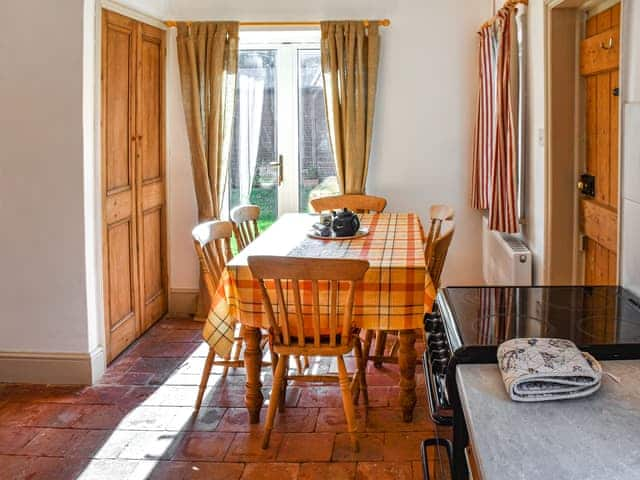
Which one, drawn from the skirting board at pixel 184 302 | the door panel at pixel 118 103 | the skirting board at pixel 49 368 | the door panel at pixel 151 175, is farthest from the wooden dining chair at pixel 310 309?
the skirting board at pixel 184 302

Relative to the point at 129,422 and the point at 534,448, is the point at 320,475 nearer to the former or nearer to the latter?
the point at 129,422

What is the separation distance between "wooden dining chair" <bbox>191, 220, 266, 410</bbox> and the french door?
1628 millimetres

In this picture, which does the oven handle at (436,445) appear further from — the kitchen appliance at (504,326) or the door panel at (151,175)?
the door panel at (151,175)

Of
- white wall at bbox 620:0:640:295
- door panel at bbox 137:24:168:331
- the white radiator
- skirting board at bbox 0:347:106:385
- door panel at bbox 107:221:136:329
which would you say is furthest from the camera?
door panel at bbox 137:24:168:331

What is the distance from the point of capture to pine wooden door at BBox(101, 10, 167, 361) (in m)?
4.38

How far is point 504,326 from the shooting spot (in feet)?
6.41

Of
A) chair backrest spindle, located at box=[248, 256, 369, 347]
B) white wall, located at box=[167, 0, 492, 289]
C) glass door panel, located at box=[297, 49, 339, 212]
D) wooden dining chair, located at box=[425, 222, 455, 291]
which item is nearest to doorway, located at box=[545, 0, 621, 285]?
wooden dining chair, located at box=[425, 222, 455, 291]

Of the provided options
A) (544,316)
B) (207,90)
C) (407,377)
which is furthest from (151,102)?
(544,316)

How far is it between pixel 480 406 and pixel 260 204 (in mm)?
4255

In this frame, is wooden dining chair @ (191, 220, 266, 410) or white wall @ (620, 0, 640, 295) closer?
white wall @ (620, 0, 640, 295)

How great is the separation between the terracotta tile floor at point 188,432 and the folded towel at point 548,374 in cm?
151

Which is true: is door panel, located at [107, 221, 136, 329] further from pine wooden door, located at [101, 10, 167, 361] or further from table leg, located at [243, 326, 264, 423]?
table leg, located at [243, 326, 264, 423]

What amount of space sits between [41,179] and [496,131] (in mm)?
2680

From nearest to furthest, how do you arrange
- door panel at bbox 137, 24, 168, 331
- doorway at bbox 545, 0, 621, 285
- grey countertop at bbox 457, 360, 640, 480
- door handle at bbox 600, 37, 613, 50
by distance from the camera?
grey countertop at bbox 457, 360, 640, 480, door handle at bbox 600, 37, 613, 50, doorway at bbox 545, 0, 621, 285, door panel at bbox 137, 24, 168, 331
